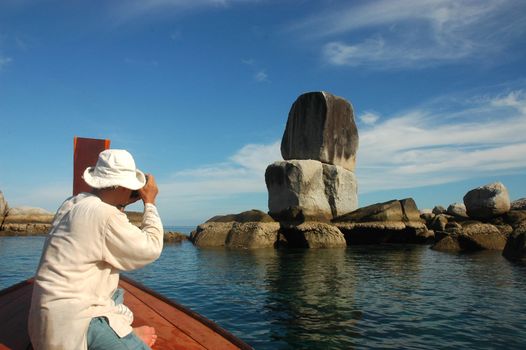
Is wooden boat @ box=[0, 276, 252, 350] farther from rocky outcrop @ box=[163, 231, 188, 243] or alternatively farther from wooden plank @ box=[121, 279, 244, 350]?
rocky outcrop @ box=[163, 231, 188, 243]

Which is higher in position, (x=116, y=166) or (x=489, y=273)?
(x=116, y=166)

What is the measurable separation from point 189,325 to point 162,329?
1.00 feet

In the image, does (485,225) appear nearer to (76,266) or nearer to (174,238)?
(174,238)

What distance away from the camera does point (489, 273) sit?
14500mm

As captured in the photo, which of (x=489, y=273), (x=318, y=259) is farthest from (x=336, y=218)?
(x=489, y=273)

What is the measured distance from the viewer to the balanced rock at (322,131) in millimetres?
30250

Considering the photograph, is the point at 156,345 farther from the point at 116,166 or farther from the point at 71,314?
the point at 116,166

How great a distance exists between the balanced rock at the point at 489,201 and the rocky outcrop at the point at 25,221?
131ft

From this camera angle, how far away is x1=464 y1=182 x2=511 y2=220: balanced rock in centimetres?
2803

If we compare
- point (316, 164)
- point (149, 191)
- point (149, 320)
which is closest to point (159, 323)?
point (149, 320)

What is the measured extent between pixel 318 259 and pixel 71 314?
1766 centimetres

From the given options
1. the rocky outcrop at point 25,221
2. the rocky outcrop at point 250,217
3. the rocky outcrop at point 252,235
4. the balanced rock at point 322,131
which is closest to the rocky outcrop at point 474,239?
the balanced rock at point 322,131

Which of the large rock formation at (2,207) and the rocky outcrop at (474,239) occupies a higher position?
the large rock formation at (2,207)

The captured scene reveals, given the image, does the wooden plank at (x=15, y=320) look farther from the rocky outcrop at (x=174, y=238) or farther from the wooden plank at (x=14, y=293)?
the rocky outcrop at (x=174, y=238)
